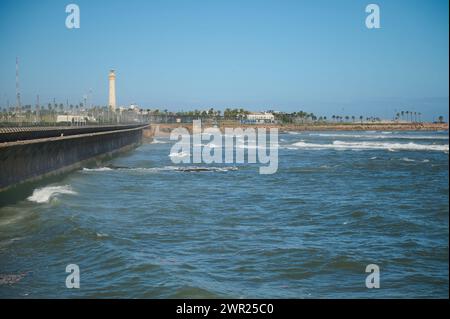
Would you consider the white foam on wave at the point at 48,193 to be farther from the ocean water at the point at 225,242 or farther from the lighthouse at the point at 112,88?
the lighthouse at the point at 112,88

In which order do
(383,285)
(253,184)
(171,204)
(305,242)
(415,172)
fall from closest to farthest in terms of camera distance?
(383,285) → (305,242) → (171,204) → (253,184) → (415,172)

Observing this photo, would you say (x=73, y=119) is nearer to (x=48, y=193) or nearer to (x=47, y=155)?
(x=47, y=155)

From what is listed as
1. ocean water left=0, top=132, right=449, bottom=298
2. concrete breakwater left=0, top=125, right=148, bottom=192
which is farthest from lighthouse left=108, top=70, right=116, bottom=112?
ocean water left=0, top=132, right=449, bottom=298

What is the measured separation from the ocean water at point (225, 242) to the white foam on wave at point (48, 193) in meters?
0.04

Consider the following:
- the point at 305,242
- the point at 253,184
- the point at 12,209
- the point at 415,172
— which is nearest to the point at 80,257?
the point at 305,242

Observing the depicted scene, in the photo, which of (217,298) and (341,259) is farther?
(341,259)

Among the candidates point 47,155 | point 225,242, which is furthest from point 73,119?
point 225,242

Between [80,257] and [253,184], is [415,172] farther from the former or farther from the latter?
[80,257]

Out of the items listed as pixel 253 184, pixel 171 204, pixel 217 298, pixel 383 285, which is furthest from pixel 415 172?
pixel 217 298

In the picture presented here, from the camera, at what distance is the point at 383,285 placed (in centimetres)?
975

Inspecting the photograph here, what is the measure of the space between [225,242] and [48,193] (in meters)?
10.5

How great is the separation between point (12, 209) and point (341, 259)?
1119 centimetres
